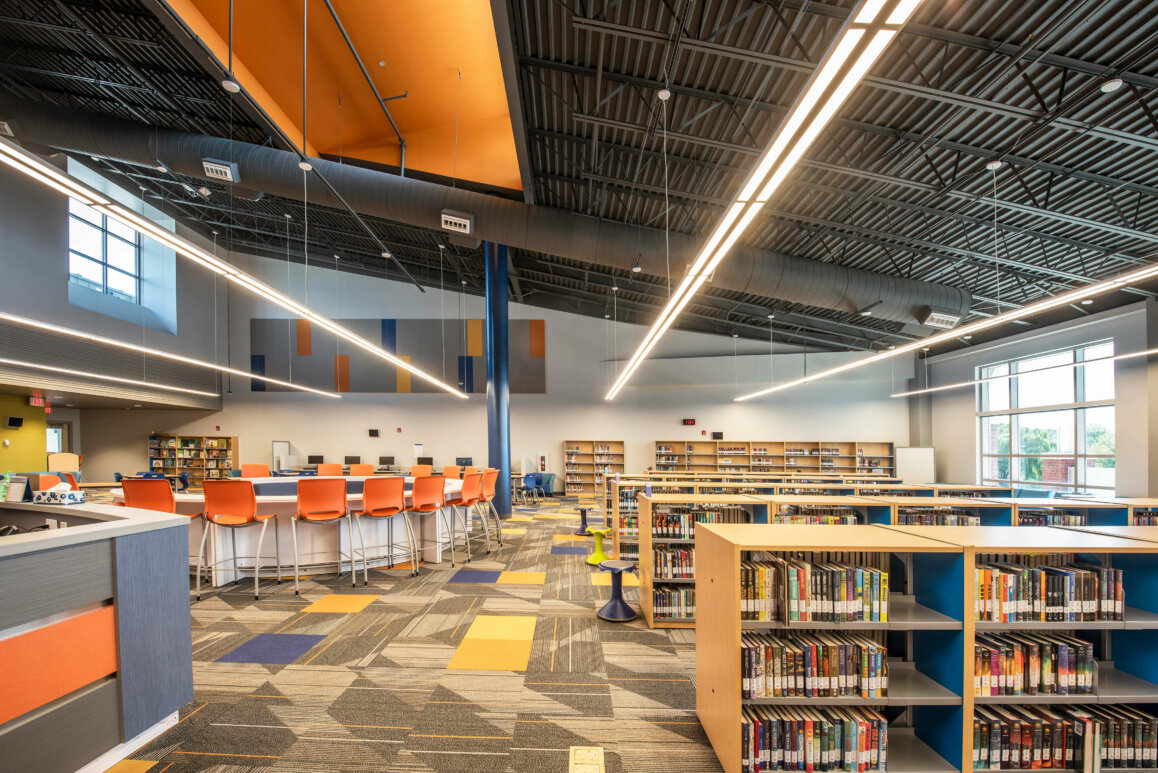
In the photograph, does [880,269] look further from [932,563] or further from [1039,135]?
[932,563]

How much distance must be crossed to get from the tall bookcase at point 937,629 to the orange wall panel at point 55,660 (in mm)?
2872

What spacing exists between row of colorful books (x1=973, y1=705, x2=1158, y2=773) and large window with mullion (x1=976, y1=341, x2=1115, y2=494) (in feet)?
26.9

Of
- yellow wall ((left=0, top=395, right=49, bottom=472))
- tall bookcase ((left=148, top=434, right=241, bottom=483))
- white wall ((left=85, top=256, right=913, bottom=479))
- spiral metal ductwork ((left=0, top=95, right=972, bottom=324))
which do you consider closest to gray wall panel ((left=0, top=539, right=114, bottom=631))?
spiral metal ductwork ((left=0, top=95, right=972, bottom=324))

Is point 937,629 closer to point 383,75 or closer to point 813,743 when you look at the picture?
point 813,743

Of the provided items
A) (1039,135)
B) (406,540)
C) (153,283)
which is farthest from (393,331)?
(1039,135)

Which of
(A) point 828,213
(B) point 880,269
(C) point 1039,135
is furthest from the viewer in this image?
(B) point 880,269

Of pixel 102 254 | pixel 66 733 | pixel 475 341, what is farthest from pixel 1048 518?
pixel 102 254

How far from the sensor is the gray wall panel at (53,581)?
1.88 meters

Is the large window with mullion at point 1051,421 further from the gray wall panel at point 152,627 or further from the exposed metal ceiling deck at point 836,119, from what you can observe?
the gray wall panel at point 152,627

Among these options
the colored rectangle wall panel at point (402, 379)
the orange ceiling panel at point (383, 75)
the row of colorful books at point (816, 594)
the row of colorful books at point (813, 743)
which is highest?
the orange ceiling panel at point (383, 75)

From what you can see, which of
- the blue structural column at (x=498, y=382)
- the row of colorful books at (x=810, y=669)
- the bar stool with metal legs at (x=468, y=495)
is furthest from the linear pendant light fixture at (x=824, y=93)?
the blue structural column at (x=498, y=382)

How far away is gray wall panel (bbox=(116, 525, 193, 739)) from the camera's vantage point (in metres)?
2.34

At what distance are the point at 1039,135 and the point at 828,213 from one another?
2.18 m

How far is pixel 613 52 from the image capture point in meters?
4.59
